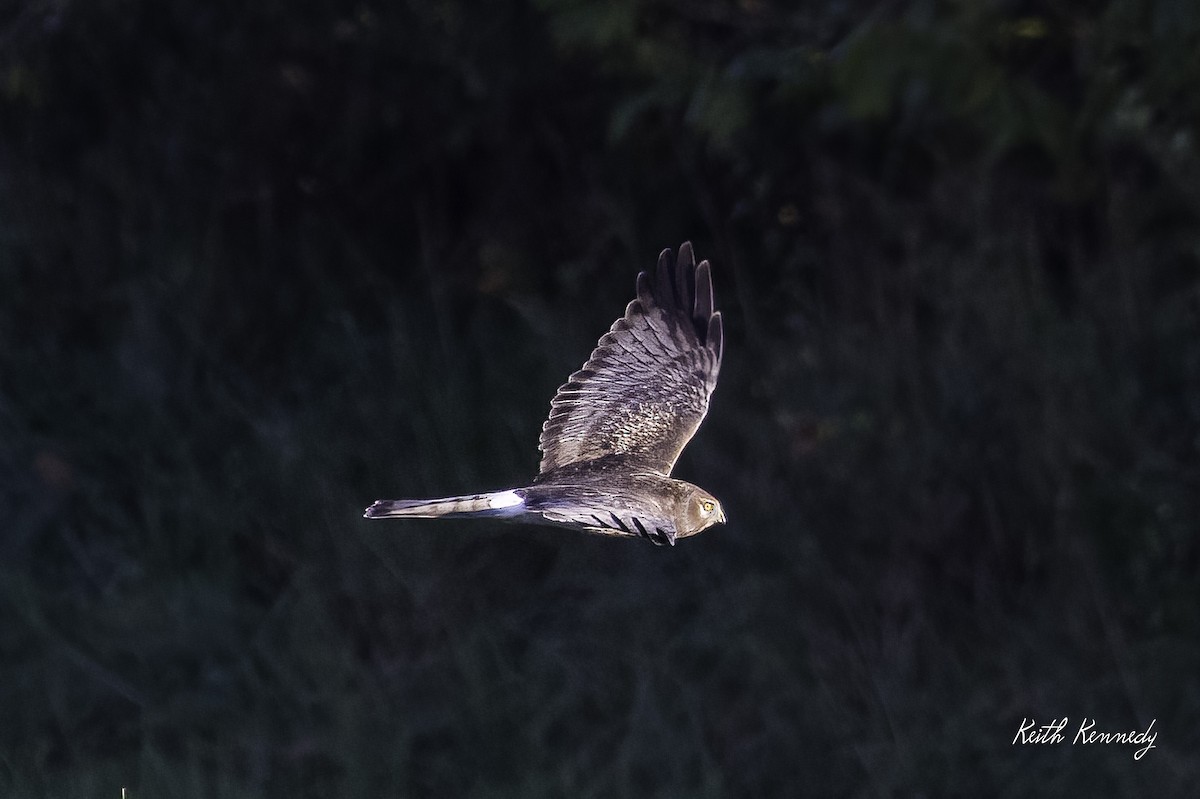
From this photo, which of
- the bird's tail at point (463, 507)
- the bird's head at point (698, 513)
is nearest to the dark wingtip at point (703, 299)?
the bird's head at point (698, 513)

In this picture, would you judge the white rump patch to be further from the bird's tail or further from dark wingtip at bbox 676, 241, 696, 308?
dark wingtip at bbox 676, 241, 696, 308

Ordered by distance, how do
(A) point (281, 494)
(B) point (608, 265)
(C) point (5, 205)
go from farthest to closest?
(C) point (5, 205) → (B) point (608, 265) → (A) point (281, 494)

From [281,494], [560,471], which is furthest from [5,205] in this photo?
[560,471]

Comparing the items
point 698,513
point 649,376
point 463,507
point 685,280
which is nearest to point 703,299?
point 685,280

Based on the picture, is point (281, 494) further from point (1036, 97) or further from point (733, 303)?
point (1036, 97)

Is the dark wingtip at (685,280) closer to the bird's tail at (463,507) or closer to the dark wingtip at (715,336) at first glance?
the dark wingtip at (715,336)

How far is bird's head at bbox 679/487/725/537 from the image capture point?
342 cm

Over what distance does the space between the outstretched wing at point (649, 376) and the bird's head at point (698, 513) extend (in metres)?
0.41

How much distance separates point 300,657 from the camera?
5.63 m

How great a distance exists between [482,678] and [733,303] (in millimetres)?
1479

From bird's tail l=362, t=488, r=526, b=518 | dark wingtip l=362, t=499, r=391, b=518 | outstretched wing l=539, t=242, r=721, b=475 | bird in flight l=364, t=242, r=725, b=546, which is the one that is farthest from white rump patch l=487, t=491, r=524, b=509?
outstretched wing l=539, t=242, r=721, b=475

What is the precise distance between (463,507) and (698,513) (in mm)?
503

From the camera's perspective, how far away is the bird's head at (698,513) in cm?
342

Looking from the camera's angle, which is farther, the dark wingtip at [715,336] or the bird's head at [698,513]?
the dark wingtip at [715,336]
